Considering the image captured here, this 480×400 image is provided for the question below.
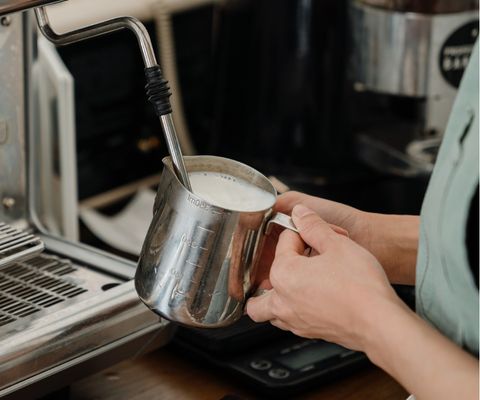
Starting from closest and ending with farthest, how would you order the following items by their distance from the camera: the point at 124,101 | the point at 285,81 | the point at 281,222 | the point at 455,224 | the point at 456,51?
the point at 455,224
the point at 281,222
the point at 456,51
the point at 285,81
the point at 124,101

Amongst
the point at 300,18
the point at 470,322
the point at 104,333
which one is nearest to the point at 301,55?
the point at 300,18

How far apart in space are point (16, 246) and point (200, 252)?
24 centimetres

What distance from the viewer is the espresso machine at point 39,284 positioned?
986 mm

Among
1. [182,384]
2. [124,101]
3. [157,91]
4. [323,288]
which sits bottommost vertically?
[182,384]

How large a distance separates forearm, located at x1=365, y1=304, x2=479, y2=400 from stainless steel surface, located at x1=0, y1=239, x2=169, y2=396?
1.06ft

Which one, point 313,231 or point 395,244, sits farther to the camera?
point 395,244

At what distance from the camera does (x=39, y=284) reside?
3.63 ft

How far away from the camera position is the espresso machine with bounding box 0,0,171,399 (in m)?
0.99

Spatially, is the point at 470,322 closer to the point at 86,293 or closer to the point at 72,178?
the point at 86,293

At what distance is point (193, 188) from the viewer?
2.96 feet

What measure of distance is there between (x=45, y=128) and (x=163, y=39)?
52 cm

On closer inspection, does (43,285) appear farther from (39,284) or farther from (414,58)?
(414,58)

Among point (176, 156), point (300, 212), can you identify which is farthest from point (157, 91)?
point (300, 212)

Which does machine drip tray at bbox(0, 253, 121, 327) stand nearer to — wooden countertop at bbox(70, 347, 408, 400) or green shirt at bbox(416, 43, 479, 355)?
wooden countertop at bbox(70, 347, 408, 400)
